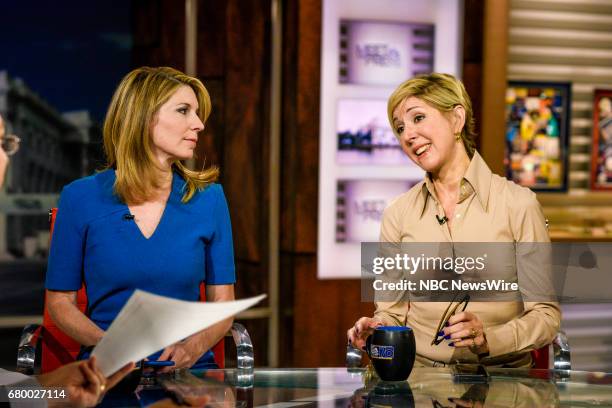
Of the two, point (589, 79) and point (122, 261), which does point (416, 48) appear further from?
point (122, 261)

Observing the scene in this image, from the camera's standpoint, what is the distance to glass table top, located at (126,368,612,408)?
1.77m

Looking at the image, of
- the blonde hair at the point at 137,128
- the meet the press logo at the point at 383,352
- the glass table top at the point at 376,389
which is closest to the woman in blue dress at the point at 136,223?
the blonde hair at the point at 137,128

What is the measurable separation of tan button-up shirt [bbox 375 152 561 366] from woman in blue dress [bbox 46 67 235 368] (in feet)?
1.73

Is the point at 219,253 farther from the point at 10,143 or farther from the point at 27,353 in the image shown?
the point at 10,143

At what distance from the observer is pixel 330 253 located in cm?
471

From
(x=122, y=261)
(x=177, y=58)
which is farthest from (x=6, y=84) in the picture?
(x=122, y=261)

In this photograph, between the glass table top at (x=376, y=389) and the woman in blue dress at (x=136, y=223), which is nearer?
the glass table top at (x=376, y=389)

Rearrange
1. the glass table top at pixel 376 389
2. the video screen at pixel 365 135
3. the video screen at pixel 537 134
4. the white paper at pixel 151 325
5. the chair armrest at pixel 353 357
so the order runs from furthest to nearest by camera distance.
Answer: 1. the video screen at pixel 537 134
2. the video screen at pixel 365 135
3. the chair armrest at pixel 353 357
4. the glass table top at pixel 376 389
5. the white paper at pixel 151 325

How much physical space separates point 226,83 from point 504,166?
1.61m

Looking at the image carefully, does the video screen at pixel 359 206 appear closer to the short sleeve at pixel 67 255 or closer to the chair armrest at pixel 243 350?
the chair armrest at pixel 243 350

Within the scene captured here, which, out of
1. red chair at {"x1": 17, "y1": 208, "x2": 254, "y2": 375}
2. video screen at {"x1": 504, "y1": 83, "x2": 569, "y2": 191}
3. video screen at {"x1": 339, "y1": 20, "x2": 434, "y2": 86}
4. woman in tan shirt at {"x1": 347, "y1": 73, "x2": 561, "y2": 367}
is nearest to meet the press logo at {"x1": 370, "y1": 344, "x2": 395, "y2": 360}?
woman in tan shirt at {"x1": 347, "y1": 73, "x2": 561, "y2": 367}

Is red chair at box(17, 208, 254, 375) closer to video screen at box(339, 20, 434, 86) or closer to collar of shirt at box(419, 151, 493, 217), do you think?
collar of shirt at box(419, 151, 493, 217)

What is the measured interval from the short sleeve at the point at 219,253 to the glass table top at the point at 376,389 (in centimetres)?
37

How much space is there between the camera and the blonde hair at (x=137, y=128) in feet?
7.51
